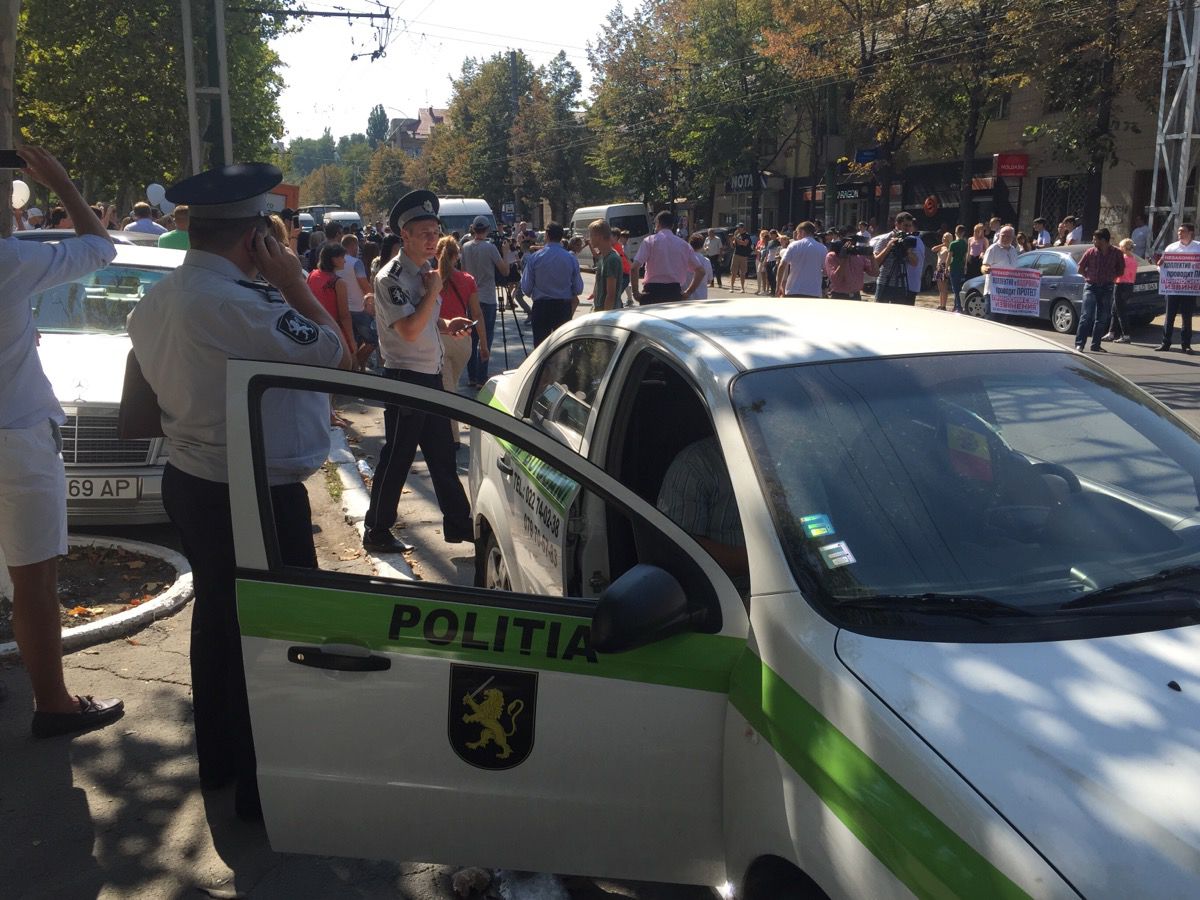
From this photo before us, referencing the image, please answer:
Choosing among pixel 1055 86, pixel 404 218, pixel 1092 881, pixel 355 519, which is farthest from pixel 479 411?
pixel 1055 86

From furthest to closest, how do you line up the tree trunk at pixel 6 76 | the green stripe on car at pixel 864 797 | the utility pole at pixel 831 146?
the utility pole at pixel 831 146 → the tree trunk at pixel 6 76 → the green stripe on car at pixel 864 797

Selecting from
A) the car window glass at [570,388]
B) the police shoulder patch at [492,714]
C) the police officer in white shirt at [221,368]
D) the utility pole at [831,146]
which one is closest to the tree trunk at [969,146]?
the utility pole at [831,146]

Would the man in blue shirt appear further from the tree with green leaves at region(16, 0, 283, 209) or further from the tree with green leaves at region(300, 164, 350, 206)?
the tree with green leaves at region(300, 164, 350, 206)

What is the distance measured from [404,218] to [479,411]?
378 centimetres

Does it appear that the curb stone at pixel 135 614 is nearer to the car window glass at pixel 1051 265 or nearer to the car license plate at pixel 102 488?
the car license plate at pixel 102 488

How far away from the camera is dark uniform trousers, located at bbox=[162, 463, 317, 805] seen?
3381mm

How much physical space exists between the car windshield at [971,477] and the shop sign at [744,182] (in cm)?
4583

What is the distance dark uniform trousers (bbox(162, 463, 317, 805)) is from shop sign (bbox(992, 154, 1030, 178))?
34.4 meters

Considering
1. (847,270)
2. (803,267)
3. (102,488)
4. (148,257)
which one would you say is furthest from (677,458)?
(847,270)

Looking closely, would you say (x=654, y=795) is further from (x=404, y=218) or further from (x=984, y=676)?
(x=404, y=218)

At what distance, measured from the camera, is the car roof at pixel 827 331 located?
9.89 feet

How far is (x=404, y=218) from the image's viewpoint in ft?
20.0

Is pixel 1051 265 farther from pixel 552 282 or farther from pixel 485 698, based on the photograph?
pixel 485 698

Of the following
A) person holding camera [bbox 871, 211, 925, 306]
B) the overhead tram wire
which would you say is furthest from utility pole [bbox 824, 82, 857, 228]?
person holding camera [bbox 871, 211, 925, 306]
